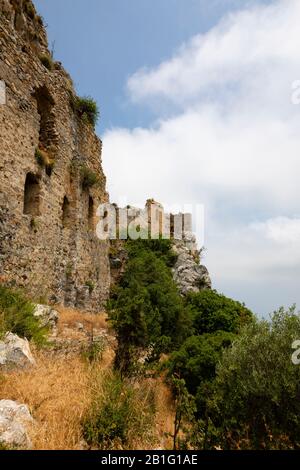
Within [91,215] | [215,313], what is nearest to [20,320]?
[91,215]

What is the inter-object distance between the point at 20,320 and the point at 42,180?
570 cm

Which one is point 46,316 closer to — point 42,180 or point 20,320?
point 20,320

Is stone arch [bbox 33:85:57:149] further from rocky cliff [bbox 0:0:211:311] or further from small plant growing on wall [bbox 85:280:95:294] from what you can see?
small plant growing on wall [bbox 85:280:95:294]

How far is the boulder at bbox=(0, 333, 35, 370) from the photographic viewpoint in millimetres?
6090

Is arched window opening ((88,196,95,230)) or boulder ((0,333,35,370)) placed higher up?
arched window opening ((88,196,95,230))

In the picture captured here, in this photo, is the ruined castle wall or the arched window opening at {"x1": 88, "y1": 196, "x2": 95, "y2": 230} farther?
the arched window opening at {"x1": 88, "y1": 196, "x2": 95, "y2": 230}

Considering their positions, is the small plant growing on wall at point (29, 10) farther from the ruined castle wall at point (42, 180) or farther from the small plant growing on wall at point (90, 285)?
the small plant growing on wall at point (90, 285)

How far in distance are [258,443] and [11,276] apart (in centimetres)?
741

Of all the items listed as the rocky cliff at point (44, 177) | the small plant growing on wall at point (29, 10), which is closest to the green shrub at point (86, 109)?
the rocky cliff at point (44, 177)

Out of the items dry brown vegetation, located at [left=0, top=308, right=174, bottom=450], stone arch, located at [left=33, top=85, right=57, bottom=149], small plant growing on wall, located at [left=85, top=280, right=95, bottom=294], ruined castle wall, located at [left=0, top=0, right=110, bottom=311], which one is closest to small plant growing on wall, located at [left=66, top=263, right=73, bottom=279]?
ruined castle wall, located at [left=0, top=0, right=110, bottom=311]

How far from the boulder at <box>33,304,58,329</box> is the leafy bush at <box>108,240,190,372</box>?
5.09 feet

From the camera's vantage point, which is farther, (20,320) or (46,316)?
(46,316)

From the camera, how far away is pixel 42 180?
40.1 ft
